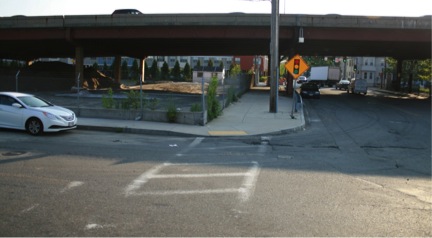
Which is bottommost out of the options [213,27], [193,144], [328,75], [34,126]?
[193,144]

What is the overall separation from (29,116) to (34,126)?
35 cm

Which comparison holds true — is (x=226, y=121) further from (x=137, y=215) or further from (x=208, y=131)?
(x=137, y=215)

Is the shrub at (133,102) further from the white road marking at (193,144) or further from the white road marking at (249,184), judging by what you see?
the white road marking at (249,184)

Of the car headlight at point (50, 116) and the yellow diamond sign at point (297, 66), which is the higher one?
the yellow diamond sign at point (297, 66)

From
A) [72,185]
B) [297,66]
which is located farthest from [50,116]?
[297,66]

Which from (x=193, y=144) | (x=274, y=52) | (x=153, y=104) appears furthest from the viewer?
(x=274, y=52)

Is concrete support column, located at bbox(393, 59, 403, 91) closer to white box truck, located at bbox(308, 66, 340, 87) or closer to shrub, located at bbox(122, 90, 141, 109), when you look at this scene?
white box truck, located at bbox(308, 66, 340, 87)

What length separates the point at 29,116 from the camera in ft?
43.8

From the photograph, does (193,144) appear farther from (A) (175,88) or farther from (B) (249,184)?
(A) (175,88)

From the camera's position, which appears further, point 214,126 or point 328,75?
point 328,75

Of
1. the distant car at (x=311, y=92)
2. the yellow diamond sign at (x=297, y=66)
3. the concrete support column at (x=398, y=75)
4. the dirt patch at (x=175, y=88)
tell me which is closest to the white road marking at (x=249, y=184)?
the yellow diamond sign at (x=297, y=66)

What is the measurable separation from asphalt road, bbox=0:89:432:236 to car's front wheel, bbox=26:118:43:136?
0.37 m

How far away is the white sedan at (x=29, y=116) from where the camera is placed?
13281 mm

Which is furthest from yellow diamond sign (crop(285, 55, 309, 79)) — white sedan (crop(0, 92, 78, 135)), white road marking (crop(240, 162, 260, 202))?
white road marking (crop(240, 162, 260, 202))
